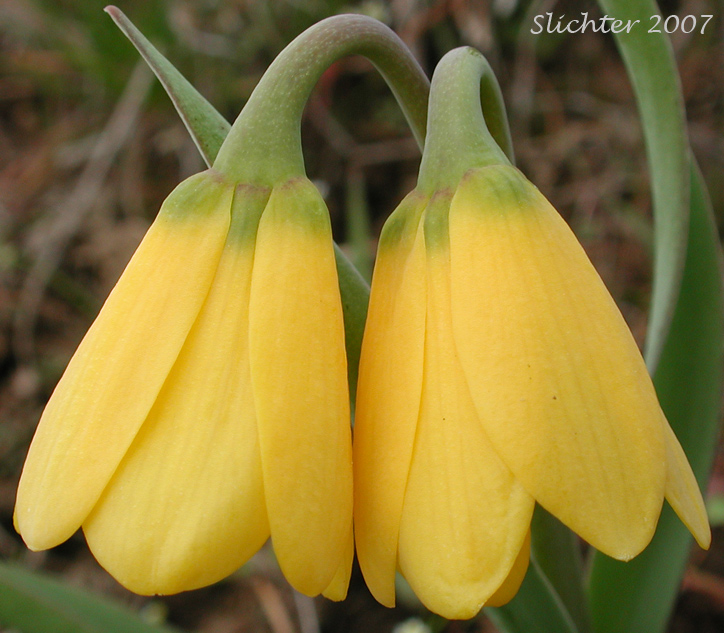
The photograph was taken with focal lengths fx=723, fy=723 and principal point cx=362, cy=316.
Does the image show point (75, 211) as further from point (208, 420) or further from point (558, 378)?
point (558, 378)

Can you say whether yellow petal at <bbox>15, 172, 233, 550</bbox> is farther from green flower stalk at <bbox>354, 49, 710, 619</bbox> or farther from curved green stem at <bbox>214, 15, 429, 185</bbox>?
green flower stalk at <bbox>354, 49, 710, 619</bbox>

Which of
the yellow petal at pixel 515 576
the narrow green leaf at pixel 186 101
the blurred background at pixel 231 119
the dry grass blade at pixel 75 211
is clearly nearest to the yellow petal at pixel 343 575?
the yellow petal at pixel 515 576

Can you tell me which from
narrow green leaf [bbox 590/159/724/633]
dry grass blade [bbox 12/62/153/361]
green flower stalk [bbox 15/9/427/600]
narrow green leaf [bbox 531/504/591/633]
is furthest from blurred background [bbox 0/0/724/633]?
green flower stalk [bbox 15/9/427/600]

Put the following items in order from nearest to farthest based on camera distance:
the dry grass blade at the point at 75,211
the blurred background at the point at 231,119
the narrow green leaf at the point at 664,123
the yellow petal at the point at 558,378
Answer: the yellow petal at the point at 558,378 → the narrow green leaf at the point at 664,123 → the blurred background at the point at 231,119 → the dry grass blade at the point at 75,211

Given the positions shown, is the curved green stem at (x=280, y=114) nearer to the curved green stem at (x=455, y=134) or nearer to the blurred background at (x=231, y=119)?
the curved green stem at (x=455, y=134)

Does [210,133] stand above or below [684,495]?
above

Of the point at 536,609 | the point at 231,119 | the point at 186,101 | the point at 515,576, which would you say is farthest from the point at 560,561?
the point at 231,119
